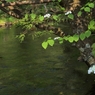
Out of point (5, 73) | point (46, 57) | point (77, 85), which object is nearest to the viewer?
point (77, 85)

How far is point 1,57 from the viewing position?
19.8 meters

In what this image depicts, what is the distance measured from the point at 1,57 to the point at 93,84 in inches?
359

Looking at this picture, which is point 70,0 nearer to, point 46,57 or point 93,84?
point 93,84

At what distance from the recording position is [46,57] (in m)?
19.3

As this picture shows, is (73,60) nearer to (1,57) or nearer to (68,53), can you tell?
(68,53)

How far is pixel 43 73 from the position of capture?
15.1 meters

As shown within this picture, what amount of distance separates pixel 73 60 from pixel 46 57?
2.23m

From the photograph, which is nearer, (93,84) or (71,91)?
(71,91)

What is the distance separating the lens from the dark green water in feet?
40.3

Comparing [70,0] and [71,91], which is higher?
→ [70,0]

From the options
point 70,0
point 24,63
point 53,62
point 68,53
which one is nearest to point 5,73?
point 24,63

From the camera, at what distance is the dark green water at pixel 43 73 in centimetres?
1229

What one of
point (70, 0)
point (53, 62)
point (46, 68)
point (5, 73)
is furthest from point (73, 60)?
point (70, 0)

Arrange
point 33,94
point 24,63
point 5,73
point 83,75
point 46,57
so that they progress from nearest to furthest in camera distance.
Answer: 1. point 33,94
2. point 83,75
3. point 5,73
4. point 24,63
5. point 46,57
